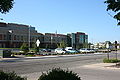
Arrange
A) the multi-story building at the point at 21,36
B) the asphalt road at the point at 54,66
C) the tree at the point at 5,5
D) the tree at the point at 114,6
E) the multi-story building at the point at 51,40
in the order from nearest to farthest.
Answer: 1. the tree at the point at 5,5
2. the asphalt road at the point at 54,66
3. the tree at the point at 114,6
4. the multi-story building at the point at 21,36
5. the multi-story building at the point at 51,40

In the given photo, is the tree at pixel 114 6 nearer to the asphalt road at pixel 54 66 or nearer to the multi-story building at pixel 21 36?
the asphalt road at pixel 54 66

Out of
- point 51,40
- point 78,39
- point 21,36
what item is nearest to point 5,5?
point 21,36

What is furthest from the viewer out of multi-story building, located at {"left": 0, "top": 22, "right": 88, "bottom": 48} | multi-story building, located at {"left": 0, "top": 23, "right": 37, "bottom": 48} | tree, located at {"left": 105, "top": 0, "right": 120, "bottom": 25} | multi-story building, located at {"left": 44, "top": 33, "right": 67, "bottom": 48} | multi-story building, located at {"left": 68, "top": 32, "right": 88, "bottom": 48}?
multi-story building, located at {"left": 68, "top": 32, "right": 88, "bottom": 48}

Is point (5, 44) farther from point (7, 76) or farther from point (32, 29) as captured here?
point (7, 76)

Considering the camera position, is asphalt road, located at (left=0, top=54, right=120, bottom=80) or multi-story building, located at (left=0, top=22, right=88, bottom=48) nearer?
asphalt road, located at (left=0, top=54, right=120, bottom=80)

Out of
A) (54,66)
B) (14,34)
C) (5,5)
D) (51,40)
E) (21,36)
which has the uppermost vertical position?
(14,34)

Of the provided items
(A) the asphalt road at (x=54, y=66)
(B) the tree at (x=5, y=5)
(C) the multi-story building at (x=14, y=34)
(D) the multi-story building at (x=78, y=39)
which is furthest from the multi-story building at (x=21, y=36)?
(B) the tree at (x=5, y=5)

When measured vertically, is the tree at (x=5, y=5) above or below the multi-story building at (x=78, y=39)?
below

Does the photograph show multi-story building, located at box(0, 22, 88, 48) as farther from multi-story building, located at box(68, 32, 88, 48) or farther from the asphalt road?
the asphalt road

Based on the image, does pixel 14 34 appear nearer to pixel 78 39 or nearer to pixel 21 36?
pixel 21 36

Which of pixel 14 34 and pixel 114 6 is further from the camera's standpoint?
pixel 14 34

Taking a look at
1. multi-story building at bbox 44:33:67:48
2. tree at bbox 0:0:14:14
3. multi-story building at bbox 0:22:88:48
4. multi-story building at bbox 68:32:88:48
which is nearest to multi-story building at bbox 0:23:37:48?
multi-story building at bbox 0:22:88:48

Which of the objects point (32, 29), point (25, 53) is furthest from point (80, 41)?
point (25, 53)

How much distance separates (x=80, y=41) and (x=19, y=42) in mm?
56579
